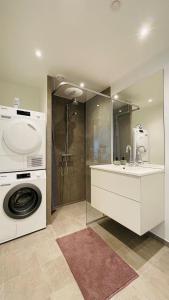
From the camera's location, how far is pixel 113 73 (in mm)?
2113

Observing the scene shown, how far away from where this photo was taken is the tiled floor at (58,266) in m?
1.08

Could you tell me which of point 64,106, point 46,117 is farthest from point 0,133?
point 64,106

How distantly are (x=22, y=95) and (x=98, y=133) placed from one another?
158 cm

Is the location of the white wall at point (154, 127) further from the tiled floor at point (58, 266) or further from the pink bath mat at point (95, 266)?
the pink bath mat at point (95, 266)

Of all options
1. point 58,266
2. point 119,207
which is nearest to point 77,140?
point 119,207

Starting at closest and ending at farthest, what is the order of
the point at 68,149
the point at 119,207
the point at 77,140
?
the point at 119,207 < the point at 68,149 < the point at 77,140

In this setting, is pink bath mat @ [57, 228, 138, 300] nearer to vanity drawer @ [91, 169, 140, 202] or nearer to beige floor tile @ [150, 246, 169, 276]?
beige floor tile @ [150, 246, 169, 276]

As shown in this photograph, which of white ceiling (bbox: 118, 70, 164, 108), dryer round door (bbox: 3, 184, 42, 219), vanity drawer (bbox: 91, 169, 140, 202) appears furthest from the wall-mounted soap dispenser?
dryer round door (bbox: 3, 184, 42, 219)

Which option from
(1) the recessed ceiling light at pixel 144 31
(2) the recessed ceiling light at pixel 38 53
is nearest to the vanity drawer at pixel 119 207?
(1) the recessed ceiling light at pixel 144 31

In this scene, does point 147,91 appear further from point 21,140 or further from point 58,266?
point 58,266

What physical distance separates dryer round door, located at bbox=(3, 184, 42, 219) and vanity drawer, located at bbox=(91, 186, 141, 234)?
850 millimetres

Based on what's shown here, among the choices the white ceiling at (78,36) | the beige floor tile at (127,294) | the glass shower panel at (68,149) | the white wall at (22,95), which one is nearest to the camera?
the beige floor tile at (127,294)

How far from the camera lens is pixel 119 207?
1596 mm

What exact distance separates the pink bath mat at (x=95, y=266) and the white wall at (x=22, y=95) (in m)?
2.15
